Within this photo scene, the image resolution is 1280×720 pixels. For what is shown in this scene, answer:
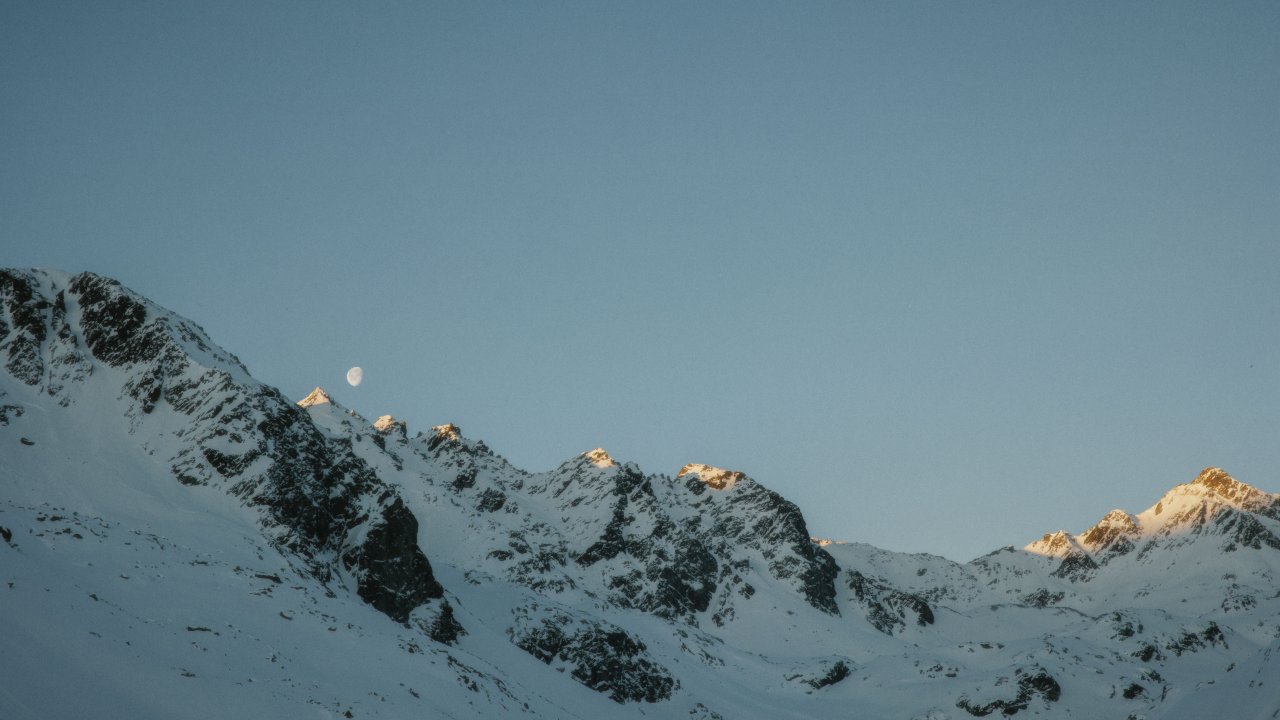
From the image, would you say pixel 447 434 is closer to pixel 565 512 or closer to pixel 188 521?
pixel 565 512

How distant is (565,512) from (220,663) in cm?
11787

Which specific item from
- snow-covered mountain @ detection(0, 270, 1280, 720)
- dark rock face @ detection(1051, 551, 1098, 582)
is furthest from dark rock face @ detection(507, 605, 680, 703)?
dark rock face @ detection(1051, 551, 1098, 582)

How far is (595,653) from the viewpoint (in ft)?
245

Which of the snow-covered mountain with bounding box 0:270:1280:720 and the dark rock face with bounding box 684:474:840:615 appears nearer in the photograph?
the snow-covered mountain with bounding box 0:270:1280:720

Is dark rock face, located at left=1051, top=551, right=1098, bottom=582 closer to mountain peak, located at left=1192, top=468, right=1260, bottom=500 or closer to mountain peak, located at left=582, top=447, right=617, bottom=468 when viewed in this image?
mountain peak, located at left=1192, top=468, right=1260, bottom=500

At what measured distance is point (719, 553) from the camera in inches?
5349

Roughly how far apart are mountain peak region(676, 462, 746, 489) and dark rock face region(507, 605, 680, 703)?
91.3 metres

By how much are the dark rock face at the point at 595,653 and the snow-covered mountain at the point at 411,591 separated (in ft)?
0.88

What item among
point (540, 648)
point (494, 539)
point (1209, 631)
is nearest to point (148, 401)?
point (540, 648)

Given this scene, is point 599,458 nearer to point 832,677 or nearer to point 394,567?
point 832,677

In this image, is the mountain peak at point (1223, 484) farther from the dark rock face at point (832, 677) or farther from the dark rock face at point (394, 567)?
the dark rock face at point (394, 567)

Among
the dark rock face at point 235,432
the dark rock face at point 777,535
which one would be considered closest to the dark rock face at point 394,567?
the dark rock face at point 235,432

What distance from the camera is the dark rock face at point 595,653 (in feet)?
240

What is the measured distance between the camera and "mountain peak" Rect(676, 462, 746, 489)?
16875 cm
